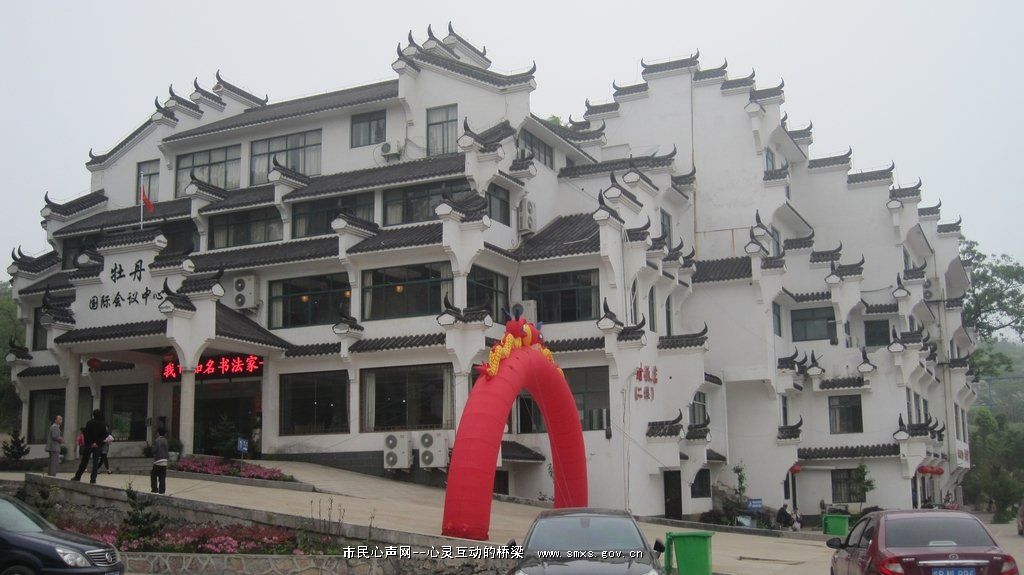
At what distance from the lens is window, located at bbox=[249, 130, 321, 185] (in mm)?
35688

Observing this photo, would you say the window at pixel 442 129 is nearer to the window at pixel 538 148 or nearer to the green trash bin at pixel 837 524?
the window at pixel 538 148

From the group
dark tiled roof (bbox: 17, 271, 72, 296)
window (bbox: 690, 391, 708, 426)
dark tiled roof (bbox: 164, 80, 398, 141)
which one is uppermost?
dark tiled roof (bbox: 164, 80, 398, 141)

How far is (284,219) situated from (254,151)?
4460mm

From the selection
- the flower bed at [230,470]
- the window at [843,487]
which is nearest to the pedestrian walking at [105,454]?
the flower bed at [230,470]

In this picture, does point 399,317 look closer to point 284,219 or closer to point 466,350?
point 466,350

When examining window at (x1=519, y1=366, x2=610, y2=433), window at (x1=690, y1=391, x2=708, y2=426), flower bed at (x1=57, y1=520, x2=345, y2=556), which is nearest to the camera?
→ flower bed at (x1=57, y1=520, x2=345, y2=556)

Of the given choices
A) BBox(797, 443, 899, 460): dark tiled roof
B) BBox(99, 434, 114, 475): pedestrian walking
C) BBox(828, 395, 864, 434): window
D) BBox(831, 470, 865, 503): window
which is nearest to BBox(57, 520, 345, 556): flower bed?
BBox(99, 434, 114, 475): pedestrian walking

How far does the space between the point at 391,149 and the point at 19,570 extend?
72.5ft

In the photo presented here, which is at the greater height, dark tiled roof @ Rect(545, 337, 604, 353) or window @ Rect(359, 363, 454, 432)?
dark tiled roof @ Rect(545, 337, 604, 353)

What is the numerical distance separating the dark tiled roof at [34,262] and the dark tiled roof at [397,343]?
14.4 m

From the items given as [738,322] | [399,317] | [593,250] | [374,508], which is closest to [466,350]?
[399,317]

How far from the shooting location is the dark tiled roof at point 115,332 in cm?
2795

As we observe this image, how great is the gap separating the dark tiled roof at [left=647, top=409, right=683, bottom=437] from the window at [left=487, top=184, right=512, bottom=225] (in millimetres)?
7774

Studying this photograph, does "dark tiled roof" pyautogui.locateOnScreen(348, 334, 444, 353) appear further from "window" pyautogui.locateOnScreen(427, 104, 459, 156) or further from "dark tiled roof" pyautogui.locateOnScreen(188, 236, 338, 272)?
"window" pyautogui.locateOnScreen(427, 104, 459, 156)
